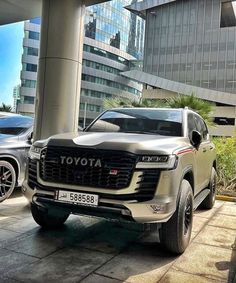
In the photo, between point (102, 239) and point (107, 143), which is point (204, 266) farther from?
point (107, 143)

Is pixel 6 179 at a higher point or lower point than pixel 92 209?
lower

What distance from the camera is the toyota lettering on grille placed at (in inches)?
159

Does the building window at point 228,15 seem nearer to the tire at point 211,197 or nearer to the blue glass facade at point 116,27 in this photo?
the blue glass facade at point 116,27

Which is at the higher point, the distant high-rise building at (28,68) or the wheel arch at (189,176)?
the distant high-rise building at (28,68)

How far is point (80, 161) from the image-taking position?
411 cm

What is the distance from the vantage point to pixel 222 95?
67.6m

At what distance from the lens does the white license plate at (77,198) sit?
4.00 metres

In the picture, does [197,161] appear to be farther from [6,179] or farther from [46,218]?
[6,179]

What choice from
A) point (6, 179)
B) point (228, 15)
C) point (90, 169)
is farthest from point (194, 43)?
point (90, 169)

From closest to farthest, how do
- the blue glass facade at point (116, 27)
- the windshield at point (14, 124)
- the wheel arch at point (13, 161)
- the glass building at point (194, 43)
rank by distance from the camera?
the wheel arch at point (13, 161) → the windshield at point (14, 124) → the glass building at point (194, 43) → the blue glass facade at point (116, 27)

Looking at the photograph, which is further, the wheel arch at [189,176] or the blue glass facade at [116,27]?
the blue glass facade at [116,27]

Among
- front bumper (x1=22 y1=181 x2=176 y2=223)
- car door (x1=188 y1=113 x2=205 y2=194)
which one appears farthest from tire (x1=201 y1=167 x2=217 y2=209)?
front bumper (x1=22 y1=181 x2=176 y2=223)

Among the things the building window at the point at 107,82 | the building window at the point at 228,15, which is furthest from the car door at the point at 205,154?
the building window at the point at 107,82

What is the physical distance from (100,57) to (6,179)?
8509 cm
